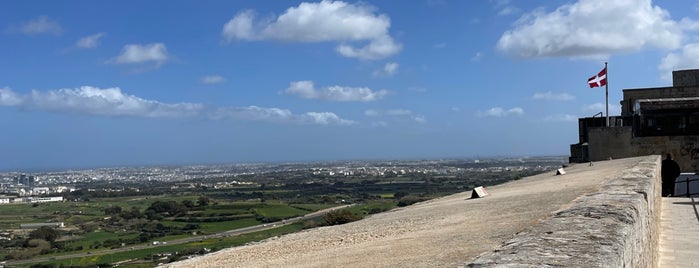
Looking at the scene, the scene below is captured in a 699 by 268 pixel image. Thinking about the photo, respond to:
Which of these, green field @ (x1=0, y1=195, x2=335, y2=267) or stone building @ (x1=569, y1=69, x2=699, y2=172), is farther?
green field @ (x1=0, y1=195, x2=335, y2=267)

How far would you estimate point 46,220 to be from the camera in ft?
179

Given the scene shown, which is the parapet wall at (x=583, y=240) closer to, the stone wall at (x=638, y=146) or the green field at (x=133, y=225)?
the stone wall at (x=638, y=146)

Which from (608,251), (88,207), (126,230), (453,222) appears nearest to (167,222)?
(126,230)

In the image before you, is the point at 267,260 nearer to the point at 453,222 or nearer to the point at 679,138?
the point at 453,222

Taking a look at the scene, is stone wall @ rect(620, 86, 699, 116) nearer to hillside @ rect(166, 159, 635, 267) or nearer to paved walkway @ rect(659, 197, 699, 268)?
paved walkway @ rect(659, 197, 699, 268)

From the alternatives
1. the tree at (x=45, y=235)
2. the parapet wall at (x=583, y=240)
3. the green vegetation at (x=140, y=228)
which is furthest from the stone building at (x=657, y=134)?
the tree at (x=45, y=235)

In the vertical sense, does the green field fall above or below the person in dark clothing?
below

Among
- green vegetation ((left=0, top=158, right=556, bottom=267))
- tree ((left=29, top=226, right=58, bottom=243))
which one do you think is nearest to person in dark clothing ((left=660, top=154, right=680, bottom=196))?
green vegetation ((left=0, top=158, right=556, bottom=267))

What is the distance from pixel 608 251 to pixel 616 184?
13.4 feet

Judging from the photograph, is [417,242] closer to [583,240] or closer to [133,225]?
[583,240]

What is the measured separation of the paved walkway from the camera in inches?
255

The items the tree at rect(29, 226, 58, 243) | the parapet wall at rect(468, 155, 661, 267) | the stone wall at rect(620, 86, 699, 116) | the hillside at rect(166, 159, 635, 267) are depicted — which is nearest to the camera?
the parapet wall at rect(468, 155, 661, 267)

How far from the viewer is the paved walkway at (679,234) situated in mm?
6473

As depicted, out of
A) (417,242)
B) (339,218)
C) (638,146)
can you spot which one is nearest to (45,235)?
(339,218)
